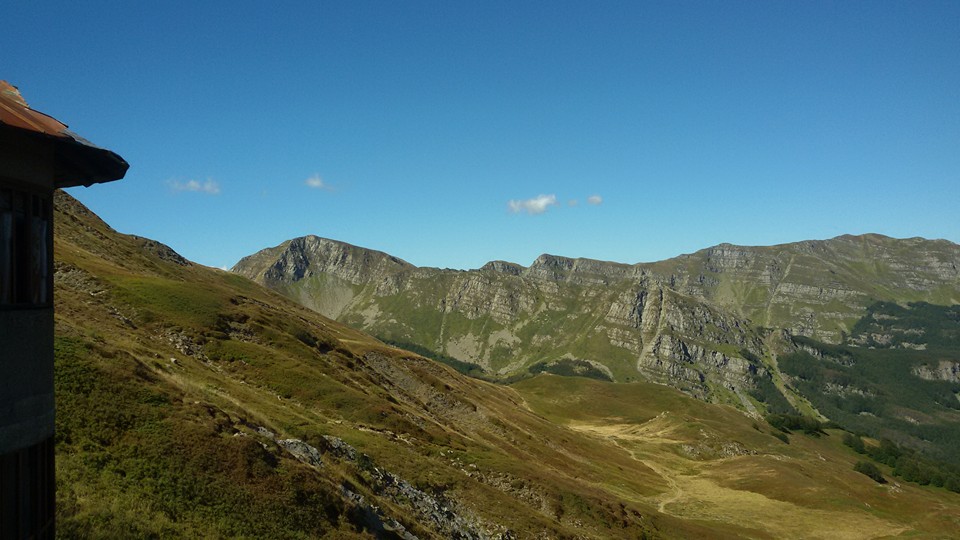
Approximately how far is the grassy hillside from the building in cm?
789

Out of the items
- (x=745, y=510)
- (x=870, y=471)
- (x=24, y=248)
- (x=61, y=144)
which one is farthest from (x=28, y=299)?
(x=870, y=471)

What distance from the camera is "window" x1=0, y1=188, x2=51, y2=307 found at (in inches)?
384

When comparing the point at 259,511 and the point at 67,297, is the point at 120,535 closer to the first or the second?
the point at 259,511

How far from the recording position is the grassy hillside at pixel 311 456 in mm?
22906

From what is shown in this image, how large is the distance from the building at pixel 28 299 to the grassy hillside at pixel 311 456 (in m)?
7.89

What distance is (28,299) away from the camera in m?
10.3

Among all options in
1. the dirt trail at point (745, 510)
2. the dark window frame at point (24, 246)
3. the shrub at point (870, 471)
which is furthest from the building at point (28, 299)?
the shrub at point (870, 471)

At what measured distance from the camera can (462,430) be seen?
7900 cm

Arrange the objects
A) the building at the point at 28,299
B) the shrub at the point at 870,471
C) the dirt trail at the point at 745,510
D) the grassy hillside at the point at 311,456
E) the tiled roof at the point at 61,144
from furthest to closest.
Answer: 1. the shrub at the point at 870,471
2. the dirt trail at the point at 745,510
3. the grassy hillside at the point at 311,456
4. the building at the point at 28,299
5. the tiled roof at the point at 61,144

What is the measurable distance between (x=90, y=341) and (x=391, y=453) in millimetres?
24178

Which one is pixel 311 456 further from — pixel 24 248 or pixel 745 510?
pixel 745 510

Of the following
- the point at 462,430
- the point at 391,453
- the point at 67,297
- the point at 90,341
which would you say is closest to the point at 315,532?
the point at 90,341

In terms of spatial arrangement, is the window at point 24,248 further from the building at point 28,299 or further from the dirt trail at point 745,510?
the dirt trail at point 745,510

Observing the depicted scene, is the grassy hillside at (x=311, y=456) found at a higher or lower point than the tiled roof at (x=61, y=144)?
lower
